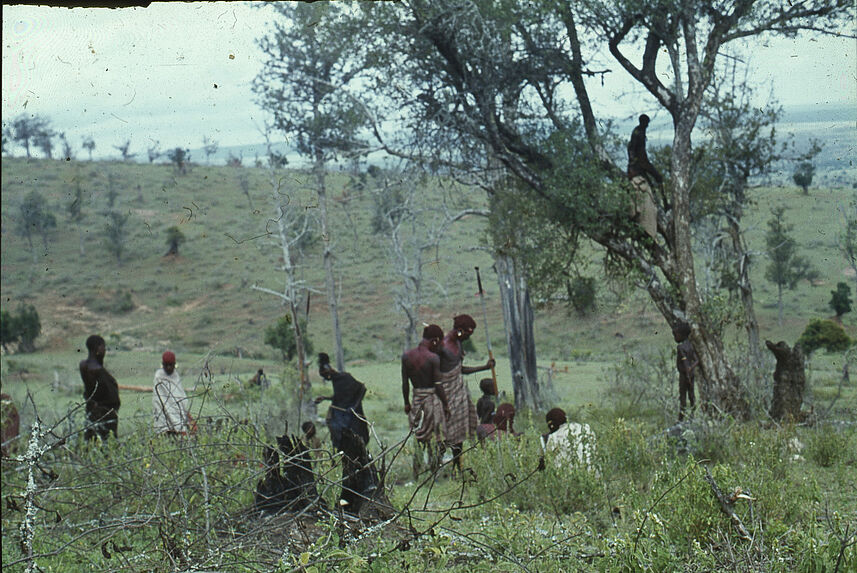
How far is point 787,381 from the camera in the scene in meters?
7.88

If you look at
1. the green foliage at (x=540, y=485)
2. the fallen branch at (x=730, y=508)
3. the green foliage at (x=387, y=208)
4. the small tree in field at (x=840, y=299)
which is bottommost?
the green foliage at (x=540, y=485)

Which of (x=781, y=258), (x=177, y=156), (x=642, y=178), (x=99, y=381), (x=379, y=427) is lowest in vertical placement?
(x=379, y=427)

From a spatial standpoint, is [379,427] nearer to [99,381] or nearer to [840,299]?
[99,381]

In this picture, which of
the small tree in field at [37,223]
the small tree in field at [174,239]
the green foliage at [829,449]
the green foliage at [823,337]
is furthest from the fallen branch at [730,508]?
the small tree in field at [37,223]

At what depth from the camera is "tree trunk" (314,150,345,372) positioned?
10748 millimetres

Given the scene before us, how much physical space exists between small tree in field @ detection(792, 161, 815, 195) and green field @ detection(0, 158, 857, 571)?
15 centimetres

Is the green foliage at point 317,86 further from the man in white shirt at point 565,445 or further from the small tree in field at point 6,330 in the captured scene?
the small tree in field at point 6,330

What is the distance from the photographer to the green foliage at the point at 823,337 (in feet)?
24.5

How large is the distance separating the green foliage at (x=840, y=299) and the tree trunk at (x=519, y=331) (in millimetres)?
3294

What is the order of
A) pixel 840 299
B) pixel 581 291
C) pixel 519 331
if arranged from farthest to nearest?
1. pixel 519 331
2. pixel 581 291
3. pixel 840 299

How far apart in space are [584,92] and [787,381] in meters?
3.49

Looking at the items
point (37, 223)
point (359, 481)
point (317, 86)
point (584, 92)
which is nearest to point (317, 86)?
point (317, 86)

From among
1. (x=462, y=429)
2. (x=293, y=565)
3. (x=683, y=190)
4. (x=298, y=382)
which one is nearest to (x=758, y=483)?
(x=293, y=565)

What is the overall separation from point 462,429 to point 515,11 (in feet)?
13.8
